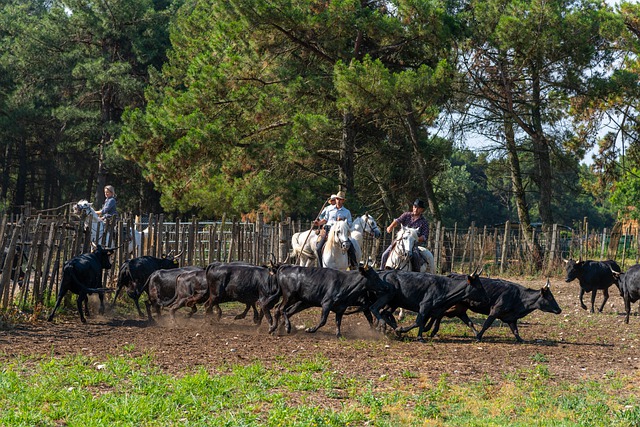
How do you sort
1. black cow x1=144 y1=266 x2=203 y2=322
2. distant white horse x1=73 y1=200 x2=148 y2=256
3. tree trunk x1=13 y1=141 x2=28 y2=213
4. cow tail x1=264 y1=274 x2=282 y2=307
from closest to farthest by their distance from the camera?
1. cow tail x1=264 y1=274 x2=282 y2=307
2. black cow x1=144 y1=266 x2=203 y2=322
3. distant white horse x1=73 y1=200 x2=148 y2=256
4. tree trunk x1=13 y1=141 x2=28 y2=213

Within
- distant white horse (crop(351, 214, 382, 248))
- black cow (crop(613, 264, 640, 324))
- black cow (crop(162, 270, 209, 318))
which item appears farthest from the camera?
distant white horse (crop(351, 214, 382, 248))

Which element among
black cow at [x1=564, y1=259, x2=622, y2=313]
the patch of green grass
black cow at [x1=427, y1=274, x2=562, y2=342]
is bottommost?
the patch of green grass

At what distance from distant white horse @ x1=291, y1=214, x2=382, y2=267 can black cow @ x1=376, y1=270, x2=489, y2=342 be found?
3.31m

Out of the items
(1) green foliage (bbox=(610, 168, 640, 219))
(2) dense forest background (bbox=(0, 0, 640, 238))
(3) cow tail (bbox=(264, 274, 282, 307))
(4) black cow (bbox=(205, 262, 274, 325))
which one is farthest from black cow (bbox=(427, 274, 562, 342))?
(1) green foliage (bbox=(610, 168, 640, 219))

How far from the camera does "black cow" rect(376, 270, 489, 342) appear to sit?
40.2ft

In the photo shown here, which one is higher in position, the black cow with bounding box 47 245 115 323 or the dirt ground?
the black cow with bounding box 47 245 115 323

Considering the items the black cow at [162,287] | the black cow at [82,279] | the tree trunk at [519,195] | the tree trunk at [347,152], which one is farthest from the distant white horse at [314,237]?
the tree trunk at [519,195]

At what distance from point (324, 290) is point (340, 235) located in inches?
93.6

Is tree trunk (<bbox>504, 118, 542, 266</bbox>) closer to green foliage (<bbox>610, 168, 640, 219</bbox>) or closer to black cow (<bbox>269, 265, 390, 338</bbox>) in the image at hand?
green foliage (<bbox>610, 168, 640, 219</bbox>)

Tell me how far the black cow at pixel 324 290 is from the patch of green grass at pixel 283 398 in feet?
10.3

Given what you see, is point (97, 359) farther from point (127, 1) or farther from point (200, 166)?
point (127, 1)

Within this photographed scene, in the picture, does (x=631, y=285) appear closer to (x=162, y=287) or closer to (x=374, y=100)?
(x=162, y=287)

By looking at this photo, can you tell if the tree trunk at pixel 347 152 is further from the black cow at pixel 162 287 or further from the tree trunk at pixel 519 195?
the black cow at pixel 162 287

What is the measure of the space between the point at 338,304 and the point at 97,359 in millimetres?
4020
